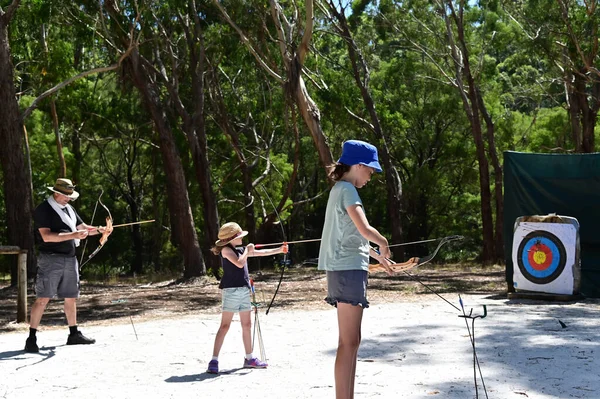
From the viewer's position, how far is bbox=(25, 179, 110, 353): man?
795 centimetres

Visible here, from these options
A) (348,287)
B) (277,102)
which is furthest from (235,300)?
(277,102)

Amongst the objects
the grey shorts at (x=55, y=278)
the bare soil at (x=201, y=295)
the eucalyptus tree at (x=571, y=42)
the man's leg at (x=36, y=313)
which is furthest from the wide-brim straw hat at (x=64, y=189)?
the eucalyptus tree at (x=571, y=42)

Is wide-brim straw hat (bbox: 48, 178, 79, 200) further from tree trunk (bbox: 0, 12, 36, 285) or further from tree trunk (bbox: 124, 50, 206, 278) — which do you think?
tree trunk (bbox: 124, 50, 206, 278)

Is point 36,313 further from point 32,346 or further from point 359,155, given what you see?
point 359,155

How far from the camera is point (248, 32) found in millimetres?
20828

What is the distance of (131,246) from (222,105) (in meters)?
15.7

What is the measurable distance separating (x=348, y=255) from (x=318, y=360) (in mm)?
2701

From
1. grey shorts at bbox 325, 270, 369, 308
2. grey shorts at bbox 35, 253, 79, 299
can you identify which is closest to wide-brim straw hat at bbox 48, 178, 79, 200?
grey shorts at bbox 35, 253, 79, 299

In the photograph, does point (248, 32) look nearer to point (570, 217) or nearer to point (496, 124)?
point (570, 217)

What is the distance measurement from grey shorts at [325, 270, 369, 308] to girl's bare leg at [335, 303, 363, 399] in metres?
0.04

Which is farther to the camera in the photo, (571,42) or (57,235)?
(571,42)

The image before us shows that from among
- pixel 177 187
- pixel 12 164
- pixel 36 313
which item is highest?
pixel 12 164

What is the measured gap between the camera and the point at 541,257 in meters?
12.2

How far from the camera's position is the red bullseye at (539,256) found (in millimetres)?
12195
